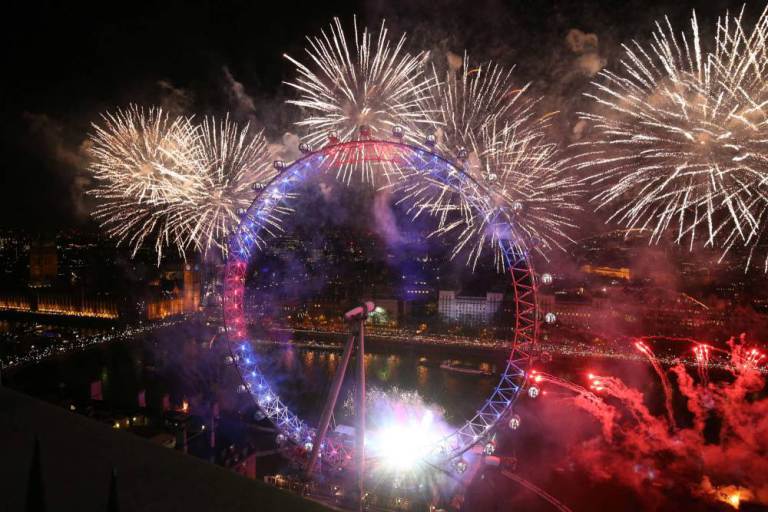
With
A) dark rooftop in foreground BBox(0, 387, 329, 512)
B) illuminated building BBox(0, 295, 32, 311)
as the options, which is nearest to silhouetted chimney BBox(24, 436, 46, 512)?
dark rooftop in foreground BBox(0, 387, 329, 512)

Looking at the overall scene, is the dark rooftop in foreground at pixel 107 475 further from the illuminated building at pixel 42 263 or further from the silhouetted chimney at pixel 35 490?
the illuminated building at pixel 42 263

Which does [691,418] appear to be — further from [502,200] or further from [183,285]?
[183,285]

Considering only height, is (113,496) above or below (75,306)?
above

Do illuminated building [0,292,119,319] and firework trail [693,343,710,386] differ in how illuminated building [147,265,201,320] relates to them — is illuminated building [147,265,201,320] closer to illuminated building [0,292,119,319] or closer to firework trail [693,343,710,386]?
illuminated building [0,292,119,319]

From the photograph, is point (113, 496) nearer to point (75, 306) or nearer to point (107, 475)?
point (107, 475)

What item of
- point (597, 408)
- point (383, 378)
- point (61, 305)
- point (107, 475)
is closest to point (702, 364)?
point (597, 408)

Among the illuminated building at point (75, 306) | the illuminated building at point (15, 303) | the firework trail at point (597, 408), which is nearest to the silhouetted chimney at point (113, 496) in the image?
the firework trail at point (597, 408)

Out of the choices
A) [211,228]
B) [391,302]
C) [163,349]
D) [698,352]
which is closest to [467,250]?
[391,302]
